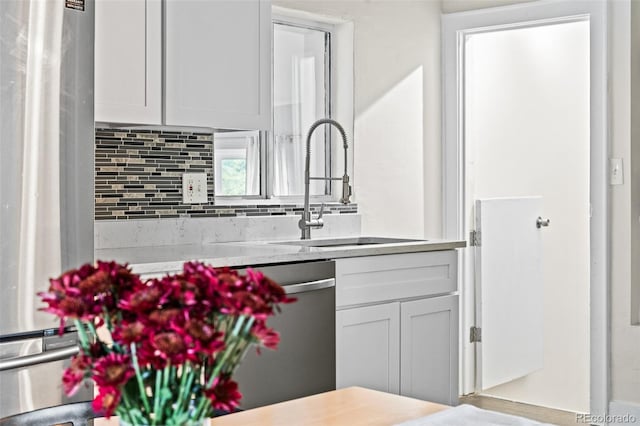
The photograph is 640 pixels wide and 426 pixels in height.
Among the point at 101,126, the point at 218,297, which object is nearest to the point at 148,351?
the point at 218,297

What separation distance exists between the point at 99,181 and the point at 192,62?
1.83 feet

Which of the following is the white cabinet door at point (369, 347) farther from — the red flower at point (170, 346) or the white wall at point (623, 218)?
the red flower at point (170, 346)

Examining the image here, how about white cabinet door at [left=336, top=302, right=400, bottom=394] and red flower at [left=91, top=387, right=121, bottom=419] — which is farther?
white cabinet door at [left=336, top=302, right=400, bottom=394]

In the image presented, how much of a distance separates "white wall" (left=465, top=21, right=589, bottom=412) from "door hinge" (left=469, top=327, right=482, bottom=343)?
0.42m

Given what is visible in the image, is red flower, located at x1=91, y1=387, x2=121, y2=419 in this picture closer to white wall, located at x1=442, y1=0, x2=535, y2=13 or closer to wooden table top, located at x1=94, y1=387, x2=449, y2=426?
wooden table top, located at x1=94, y1=387, x2=449, y2=426

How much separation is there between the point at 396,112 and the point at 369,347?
4.66 ft

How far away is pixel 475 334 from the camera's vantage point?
182 inches

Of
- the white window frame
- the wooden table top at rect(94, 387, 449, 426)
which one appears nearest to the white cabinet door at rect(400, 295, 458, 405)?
the white window frame

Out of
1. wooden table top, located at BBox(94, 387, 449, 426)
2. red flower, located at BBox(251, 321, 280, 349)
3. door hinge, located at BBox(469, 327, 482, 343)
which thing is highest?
red flower, located at BBox(251, 321, 280, 349)

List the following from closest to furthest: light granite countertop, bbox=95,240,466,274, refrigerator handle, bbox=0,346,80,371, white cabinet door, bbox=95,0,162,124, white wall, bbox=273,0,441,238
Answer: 1. refrigerator handle, bbox=0,346,80,371
2. light granite countertop, bbox=95,240,466,274
3. white cabinet door, bbox=95,0,162,124
4. white wall, bbox=273,0,441,238

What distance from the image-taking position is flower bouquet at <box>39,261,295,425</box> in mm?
775

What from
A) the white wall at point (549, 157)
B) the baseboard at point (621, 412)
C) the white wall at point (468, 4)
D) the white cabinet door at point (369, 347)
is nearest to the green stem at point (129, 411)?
the white cabinet door at point (369, 347)

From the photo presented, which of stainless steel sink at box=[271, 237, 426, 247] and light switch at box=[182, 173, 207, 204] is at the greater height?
light switch at box=[182, 173, 207, 204]

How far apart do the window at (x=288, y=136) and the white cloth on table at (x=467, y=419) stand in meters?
2.34
